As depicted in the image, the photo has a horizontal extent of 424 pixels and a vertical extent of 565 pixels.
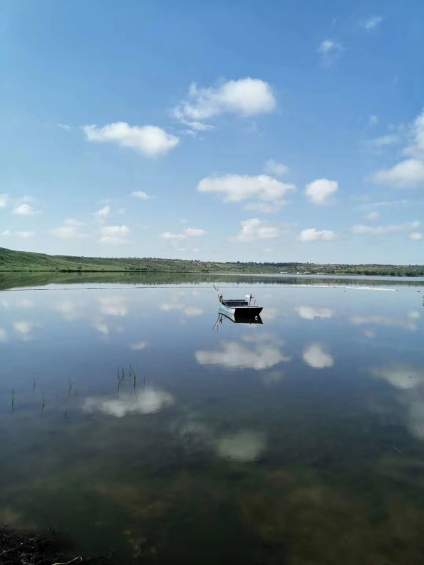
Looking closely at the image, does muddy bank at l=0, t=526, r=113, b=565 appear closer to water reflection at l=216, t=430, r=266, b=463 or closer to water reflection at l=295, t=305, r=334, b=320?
water reflection at l=216, t=430, r=266, b=463

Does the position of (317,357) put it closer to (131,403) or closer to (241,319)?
(131,403)

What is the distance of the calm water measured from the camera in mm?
8828

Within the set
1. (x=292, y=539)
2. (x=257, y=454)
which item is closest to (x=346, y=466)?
(x=257, y=454)

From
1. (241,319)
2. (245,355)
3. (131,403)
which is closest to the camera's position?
(131,403)

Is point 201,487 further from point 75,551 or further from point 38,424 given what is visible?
point 38,424

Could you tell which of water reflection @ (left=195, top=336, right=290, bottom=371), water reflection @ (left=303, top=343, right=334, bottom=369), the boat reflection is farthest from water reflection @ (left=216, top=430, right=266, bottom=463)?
the boat reflection

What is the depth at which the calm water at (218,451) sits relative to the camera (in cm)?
883

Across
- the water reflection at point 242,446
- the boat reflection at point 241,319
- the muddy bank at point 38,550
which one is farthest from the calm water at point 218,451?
the boat reflection at point 241,319

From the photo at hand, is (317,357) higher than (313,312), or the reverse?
(313,312)

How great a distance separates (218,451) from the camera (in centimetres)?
1278

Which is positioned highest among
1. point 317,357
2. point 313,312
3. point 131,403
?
point 313,312

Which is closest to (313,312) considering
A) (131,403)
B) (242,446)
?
(131,403)

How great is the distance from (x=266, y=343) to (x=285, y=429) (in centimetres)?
1667

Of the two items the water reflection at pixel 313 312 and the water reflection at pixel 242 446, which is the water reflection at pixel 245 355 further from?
the water reflection at pixel 313 312
